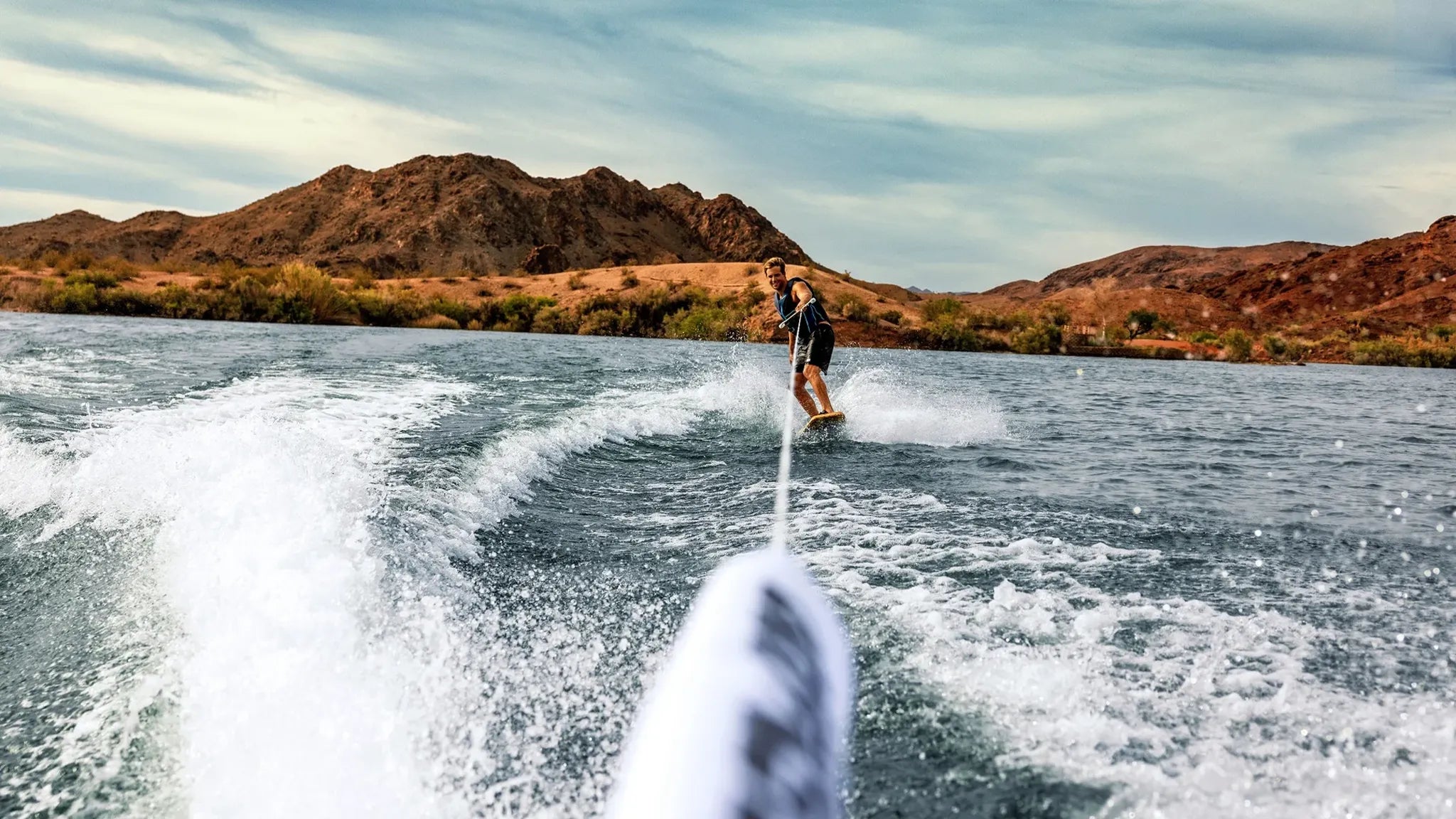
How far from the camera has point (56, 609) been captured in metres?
3.39

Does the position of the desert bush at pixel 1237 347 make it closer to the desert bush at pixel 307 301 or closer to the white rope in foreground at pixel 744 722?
the desert bush at pixel 307 301

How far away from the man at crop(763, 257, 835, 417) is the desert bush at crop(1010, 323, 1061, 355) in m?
28.5

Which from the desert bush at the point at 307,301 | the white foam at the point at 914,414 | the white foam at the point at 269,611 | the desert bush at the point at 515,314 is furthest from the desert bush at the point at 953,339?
the white foam at the point at 269,611

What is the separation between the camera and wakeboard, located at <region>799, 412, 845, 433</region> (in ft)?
31.5

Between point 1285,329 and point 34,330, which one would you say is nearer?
point 34,330

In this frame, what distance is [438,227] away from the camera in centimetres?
8725

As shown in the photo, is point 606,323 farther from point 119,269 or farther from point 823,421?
point 823,421

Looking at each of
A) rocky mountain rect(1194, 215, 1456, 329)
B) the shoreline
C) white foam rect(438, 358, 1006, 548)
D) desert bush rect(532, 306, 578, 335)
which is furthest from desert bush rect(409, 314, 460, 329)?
rocky mountain rect(1194, 215, 1456, 329)

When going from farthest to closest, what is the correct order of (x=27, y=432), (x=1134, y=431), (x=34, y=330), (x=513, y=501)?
(x=34, y=330) → (x=1134, y=431) → (x=27, y=432) → (x=513, y=501)

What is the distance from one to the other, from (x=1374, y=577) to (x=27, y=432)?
27.1ft

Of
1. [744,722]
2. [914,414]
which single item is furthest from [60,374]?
[744,722]

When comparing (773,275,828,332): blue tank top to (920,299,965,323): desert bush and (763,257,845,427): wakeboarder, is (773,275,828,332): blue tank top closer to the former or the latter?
(763,257,845,427): wakeboarder

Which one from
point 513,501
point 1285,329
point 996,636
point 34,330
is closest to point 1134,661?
point 996,636

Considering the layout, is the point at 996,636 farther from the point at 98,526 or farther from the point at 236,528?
the point at 98,526
